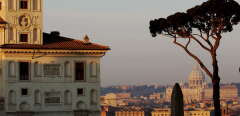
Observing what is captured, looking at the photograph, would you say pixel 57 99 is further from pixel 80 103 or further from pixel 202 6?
pixel 202 6

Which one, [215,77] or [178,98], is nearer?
[178,98]

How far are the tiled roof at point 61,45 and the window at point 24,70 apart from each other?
71.7 inches

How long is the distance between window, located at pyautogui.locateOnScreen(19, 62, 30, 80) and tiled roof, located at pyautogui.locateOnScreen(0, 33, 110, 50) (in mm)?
1822

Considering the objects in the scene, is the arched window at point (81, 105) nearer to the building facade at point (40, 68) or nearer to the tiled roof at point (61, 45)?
the building facade at point (40, 68)

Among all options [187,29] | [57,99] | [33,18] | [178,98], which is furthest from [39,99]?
[178,98]

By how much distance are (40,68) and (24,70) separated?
1858 millimetres

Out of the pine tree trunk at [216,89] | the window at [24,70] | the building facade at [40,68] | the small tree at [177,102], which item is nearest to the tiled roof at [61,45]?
the building facade at [40,68]

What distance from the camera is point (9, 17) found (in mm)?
88188

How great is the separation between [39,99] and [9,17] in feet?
30.9

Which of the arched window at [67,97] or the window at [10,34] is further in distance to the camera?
the arched window at [67,97]

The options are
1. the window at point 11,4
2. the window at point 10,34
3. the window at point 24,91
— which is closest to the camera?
the window at point 24,91

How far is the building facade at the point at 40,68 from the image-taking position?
3413 inches

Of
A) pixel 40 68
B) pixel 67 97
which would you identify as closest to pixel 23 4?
pixel 40 68

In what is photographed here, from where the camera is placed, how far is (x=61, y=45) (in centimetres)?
A: 8944
